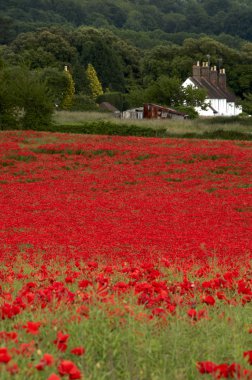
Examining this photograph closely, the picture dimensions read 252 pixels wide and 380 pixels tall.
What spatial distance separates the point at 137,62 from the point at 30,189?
4502 inches

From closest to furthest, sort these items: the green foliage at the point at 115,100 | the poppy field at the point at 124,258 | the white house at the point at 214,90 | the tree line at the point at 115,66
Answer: the poppy field at the point at 124,258
the tree line at the point at 115,66
the white house at the point at 214,90
the green foliage at the point at 115,100

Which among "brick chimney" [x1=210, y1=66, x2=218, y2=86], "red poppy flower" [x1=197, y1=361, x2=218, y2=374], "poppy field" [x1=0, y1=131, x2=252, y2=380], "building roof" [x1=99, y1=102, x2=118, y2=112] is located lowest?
"poppy field" [x1=0, y1=131, x2=252, y2=380]

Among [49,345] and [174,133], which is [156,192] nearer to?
[49,345]

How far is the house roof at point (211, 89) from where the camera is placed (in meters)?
102

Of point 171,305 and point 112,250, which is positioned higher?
point 171,305

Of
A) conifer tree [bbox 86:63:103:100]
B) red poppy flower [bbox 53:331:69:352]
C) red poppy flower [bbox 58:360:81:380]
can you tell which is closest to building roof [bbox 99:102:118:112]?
conifer tree [bbox 86:63:103:100]

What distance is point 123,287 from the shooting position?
6.54 metres

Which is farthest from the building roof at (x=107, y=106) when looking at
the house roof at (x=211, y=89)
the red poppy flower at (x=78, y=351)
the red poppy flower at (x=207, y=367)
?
the red poppy flower at (x=207, y=367)

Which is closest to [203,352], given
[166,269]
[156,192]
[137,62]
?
[166,269]

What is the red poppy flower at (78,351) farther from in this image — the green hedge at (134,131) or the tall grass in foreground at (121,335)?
the green hedge at (134,131)

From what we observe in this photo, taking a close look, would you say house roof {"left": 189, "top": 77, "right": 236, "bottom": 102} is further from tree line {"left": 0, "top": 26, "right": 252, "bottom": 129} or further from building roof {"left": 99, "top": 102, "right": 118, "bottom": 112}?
building roof {"left": 99, "top": 102, "right": 118, "bottom": 112}

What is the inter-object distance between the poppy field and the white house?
222ft

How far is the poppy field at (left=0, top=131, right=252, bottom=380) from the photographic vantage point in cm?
468

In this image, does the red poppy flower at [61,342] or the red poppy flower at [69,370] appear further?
the red poppy flower at [61,342]
